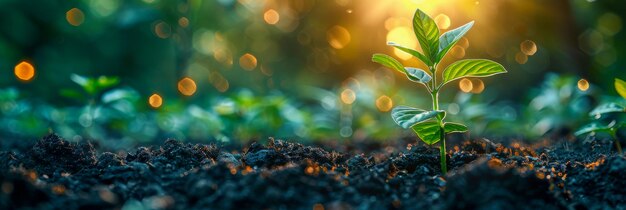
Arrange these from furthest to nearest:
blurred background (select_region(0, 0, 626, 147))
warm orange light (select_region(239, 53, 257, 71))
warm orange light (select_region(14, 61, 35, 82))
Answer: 1. warm orange light (select_region(239, 53, 257, 71))
2. warm orange light (select_region(14, 61, 35, 82))
3. blurred background (select_region(0, 0, 626, 147))

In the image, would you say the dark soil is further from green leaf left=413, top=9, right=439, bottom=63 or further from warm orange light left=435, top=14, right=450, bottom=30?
warm orange light left=435, top=14, right=450, bottom=30

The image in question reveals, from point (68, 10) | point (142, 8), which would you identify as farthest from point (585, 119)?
point (68, 10)

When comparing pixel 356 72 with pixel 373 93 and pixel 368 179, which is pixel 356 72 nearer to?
pixel 373 93

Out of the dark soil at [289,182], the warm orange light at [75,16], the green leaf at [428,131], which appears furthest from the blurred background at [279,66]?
the green leaf at [428,131]

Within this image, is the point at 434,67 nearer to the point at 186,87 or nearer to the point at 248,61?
the point at 186,87

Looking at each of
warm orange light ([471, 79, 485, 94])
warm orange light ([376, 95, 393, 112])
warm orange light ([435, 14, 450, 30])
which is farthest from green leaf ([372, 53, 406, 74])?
warm orange light ([471, 79, 485, 94])

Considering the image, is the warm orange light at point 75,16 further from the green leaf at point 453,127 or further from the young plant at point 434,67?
the green leaf at point 453,127
